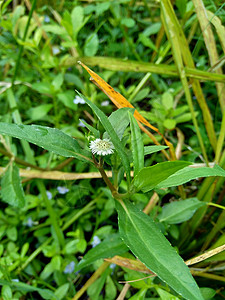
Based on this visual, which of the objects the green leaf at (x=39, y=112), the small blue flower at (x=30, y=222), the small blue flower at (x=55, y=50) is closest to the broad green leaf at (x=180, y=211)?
the small blue flower at (x=30, y=222)

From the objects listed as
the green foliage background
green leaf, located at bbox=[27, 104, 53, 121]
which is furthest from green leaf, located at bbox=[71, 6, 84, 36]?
green leaf, located at bbox=[27, 104, 53, 121]

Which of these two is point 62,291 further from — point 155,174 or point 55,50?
point 55,50

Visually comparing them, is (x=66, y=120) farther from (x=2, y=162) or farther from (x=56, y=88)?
(x=2, y=162)

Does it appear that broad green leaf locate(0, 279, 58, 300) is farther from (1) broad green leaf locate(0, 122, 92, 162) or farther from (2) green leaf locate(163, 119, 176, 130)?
(2) green leaf locate(163, 119, 176, 130)

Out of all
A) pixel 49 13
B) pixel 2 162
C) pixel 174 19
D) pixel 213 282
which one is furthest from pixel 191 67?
pixel 49 13

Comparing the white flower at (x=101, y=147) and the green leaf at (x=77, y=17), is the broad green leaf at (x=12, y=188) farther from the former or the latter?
the green leaf at (x=77, y=17)
